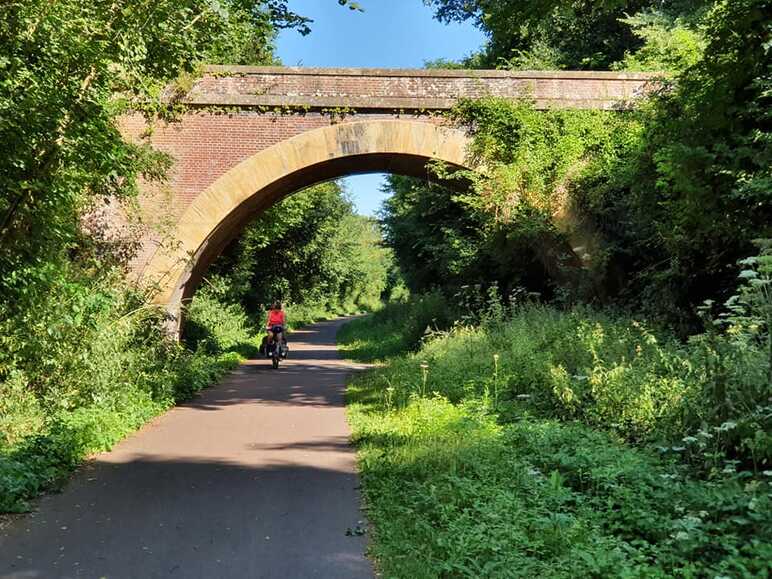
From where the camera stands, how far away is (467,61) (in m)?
26.3

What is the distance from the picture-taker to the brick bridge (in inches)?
541

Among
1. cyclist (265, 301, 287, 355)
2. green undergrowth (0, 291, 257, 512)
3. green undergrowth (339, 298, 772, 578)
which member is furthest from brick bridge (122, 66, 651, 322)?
green undergrowth (339, 298, 772, 578)

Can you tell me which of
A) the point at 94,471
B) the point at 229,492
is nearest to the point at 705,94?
the point at 229,492

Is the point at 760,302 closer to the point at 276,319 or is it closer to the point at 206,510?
the point at 206,510

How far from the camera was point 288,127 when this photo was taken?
14.0m

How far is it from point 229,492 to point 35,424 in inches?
104

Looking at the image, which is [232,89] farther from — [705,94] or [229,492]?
[229,492]

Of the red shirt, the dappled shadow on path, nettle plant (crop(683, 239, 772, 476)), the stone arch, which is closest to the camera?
the dappled shadow on path

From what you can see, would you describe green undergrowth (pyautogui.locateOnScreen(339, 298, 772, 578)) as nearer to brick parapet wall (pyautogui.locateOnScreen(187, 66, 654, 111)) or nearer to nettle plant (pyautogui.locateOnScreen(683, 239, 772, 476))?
nettle plant (pyautogui.locateOnScreen(683, 239, 772, 476))

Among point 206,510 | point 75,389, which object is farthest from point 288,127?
point 206,510

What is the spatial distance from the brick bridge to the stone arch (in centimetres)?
2

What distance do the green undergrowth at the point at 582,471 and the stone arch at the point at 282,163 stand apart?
6.47 metres

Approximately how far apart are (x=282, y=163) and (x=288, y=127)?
0.77 m

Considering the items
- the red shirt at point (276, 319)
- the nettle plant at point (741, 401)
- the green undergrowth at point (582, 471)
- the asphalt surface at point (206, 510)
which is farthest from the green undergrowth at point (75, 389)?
the nettle plant at point (741, 401)
